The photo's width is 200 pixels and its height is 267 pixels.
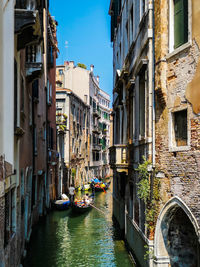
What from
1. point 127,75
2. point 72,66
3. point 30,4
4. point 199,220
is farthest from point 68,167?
point 199,220

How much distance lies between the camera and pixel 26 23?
21.4ft

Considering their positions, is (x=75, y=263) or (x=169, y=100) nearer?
(x=169, y=100)

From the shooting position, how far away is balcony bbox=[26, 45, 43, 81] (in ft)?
34.3

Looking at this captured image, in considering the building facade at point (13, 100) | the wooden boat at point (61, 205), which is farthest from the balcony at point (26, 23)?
the wooden boat at point (61, 205)

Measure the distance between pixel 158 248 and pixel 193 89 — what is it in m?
3.51

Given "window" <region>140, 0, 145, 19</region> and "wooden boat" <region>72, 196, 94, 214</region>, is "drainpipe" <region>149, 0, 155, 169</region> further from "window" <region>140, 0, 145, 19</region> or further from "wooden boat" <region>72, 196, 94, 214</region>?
"wooden boat" <region>72, 196, 94, 214</region>

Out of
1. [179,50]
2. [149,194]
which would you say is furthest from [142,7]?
[149,194]

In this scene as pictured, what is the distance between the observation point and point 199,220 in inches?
235

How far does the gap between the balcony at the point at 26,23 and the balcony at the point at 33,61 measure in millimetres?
2354

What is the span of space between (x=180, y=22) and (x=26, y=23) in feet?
9.69

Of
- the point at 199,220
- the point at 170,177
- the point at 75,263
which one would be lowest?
the point at 75,263

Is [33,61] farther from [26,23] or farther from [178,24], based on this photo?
[178,24]

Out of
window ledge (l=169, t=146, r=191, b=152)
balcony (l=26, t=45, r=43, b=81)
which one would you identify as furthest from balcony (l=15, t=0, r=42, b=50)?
window ledge (l=169, t=146, r=191, b=152)

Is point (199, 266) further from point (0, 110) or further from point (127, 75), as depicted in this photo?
point (127, 75)
